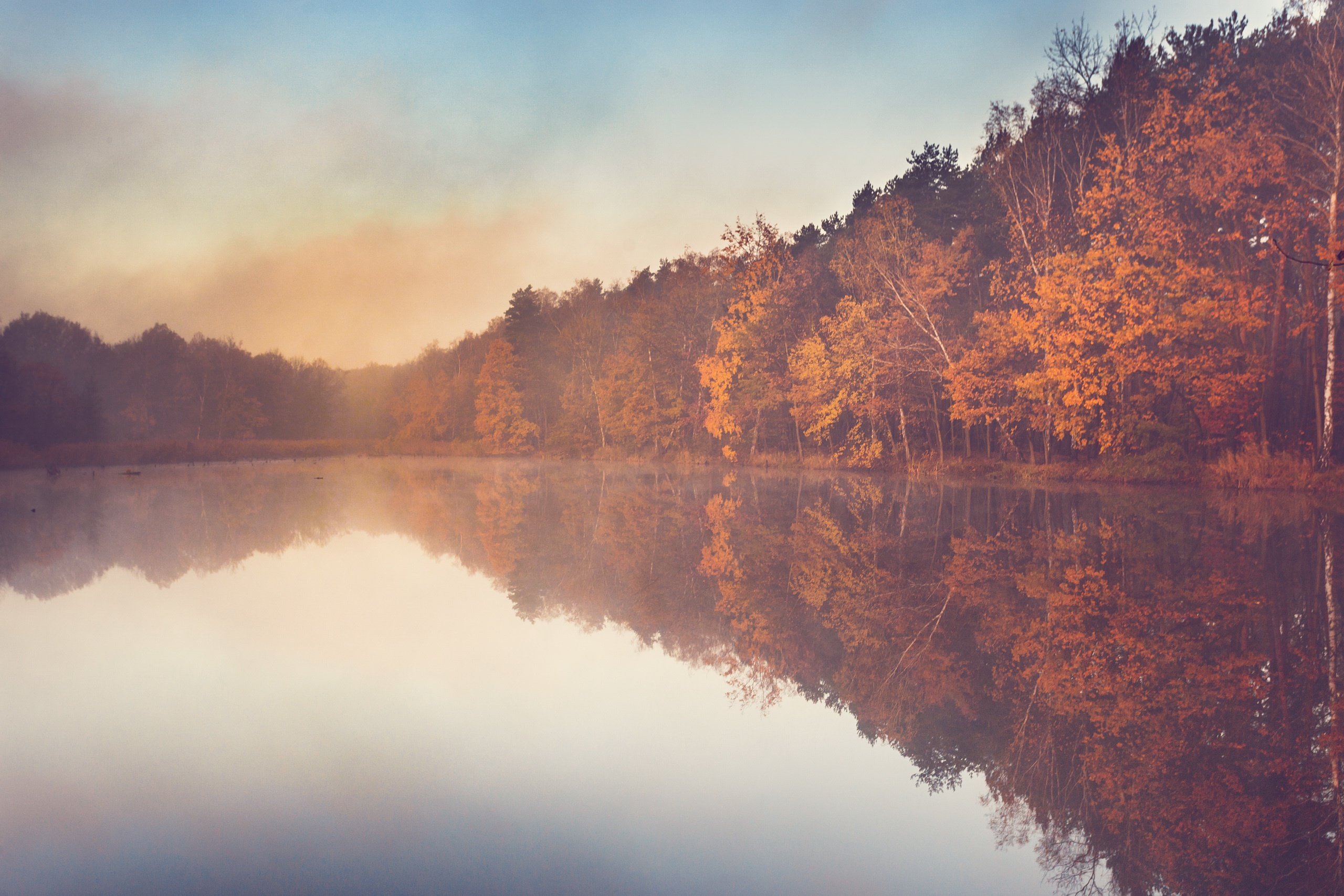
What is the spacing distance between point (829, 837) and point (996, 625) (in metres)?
4.18

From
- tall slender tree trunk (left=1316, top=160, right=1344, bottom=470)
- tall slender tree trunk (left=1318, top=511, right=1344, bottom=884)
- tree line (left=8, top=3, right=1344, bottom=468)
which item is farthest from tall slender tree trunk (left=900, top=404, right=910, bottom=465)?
tall slender tree trunk (left=1318, top=511, right=1344, bottom=884)

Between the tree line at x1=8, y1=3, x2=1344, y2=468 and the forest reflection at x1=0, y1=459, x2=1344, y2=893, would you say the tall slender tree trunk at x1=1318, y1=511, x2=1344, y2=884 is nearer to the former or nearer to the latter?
the forest reflection at x1=0, y1=459, x2=1344, y2=893

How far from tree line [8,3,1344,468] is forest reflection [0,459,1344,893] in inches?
207

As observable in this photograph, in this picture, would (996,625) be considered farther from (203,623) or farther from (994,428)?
(994,428)

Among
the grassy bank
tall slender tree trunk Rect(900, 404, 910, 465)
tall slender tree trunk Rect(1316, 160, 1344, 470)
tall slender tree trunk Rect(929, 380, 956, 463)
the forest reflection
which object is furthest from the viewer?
tall slender tree trunk Rect(900, 404, 910, 465)

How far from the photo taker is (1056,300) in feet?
74.4

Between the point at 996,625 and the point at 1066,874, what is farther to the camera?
the point at 996,625

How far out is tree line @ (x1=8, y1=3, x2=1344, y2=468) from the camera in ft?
64.1

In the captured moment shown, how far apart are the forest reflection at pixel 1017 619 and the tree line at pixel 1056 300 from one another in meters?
5.26

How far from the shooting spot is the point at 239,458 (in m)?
55.5

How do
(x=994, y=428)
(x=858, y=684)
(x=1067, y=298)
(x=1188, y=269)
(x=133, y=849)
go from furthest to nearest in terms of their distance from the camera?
(x=994, y=428) → (x=1067, y=298) → (x=1188, y=269) → (x=858, y=684) → (x=133, y=849)

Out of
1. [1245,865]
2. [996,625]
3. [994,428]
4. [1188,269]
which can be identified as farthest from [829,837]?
[994,428]

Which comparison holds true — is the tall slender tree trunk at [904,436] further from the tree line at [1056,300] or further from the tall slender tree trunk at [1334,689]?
the tall slender tree trunk at [1334,689]

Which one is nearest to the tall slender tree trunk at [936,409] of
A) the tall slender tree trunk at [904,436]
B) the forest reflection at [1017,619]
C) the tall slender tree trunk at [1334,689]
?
the tall slender tree trunk at [904,436]
